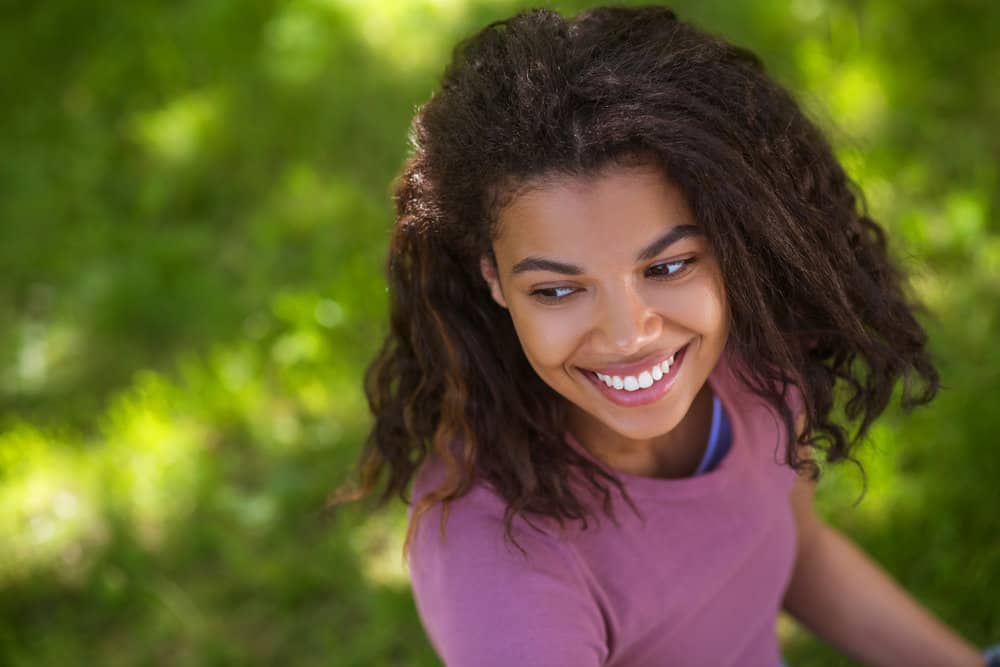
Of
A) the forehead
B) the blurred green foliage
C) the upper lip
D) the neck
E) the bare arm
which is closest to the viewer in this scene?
the forehead

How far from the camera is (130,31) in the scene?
445cm

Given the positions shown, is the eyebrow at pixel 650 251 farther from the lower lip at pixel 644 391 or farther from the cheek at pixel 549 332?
the lower lip at pixel 644 391

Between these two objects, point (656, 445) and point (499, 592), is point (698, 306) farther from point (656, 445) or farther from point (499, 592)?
point (499, 592)

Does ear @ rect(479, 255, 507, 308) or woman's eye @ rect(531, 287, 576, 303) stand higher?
ear @ rect(479, 255, 507, 308)

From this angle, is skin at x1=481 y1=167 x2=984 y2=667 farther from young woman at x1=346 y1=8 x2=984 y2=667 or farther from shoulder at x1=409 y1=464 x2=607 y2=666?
shoulder at x1=409 y1=464 x2=607 y2=666

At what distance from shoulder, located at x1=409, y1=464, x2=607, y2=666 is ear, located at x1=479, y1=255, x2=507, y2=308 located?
28 cm

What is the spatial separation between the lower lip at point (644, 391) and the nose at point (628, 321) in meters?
0.08

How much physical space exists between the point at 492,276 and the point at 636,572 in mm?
488

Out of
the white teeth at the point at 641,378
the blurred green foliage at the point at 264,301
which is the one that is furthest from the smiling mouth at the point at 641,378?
the blurred green foliage at the point at 264,301

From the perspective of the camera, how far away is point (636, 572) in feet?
5.45

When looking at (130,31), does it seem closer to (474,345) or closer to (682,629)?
(474,345)

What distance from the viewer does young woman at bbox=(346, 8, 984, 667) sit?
4.73 feet

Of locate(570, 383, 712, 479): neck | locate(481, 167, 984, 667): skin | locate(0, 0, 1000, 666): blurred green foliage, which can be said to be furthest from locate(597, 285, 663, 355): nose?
locate(0, 0, 1000, 666): blurred green foliage

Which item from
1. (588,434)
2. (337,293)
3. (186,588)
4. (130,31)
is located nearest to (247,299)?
(337,293)
